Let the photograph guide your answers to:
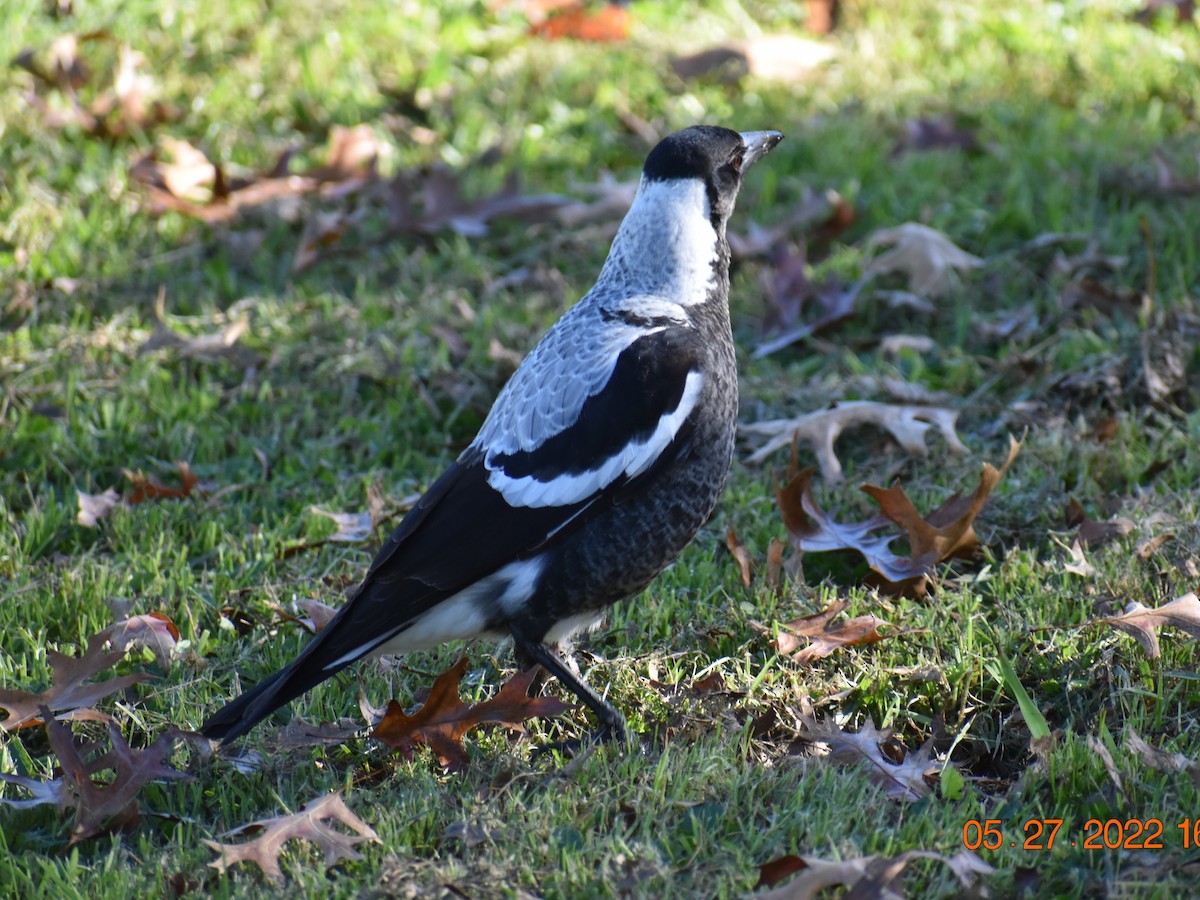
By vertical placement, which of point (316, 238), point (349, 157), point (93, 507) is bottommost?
point (93, 507)

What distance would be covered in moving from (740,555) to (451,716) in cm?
86

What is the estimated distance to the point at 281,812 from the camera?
99.5 inches

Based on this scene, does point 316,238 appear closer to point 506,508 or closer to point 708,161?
point 708,161

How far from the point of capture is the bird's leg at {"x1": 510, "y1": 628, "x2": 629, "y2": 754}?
8.96 feet

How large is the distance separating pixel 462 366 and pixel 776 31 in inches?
111

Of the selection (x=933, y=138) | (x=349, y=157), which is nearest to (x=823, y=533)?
(x=933, y=138)

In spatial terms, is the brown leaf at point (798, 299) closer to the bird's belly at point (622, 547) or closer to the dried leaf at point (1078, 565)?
the dried leaf at point (1078, 565)

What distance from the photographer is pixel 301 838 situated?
2.34 meters

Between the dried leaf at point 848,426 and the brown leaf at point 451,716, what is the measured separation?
1.26 m

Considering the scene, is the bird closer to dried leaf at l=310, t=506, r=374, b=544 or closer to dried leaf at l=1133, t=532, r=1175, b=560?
dried leaf at l=310, t=506, r=374, b=544

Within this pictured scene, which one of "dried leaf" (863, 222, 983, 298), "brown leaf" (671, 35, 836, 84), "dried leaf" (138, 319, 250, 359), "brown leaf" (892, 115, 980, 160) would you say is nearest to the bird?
"dried leaf" (138, 319, 250, 359)

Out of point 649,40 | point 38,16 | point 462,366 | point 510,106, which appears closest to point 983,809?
point 462,366

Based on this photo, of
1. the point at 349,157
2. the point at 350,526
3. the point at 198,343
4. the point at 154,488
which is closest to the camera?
the point at 350,526

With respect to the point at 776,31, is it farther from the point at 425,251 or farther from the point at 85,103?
the point at 85,103
